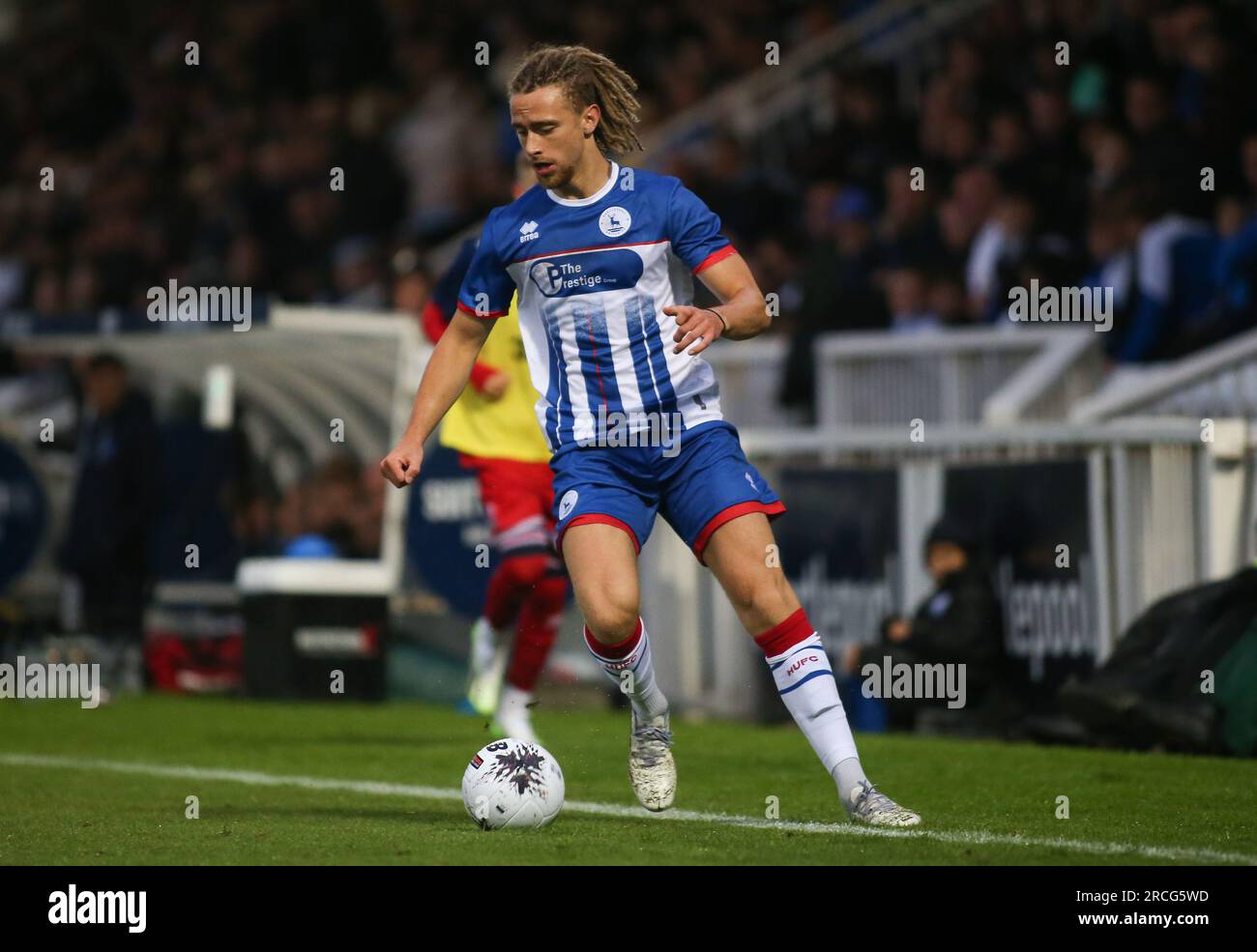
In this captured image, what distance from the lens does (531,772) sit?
626 centimetres

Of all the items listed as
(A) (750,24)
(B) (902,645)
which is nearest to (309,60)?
(A) (750,24)

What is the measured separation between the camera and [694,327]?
18.6ft

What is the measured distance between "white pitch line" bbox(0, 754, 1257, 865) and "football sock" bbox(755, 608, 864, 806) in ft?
0.57

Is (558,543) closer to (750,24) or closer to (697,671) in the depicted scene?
(697,671)

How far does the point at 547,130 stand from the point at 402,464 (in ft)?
3.37

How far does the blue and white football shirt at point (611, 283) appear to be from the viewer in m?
6.25

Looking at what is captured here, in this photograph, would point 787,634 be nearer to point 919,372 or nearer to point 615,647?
point 615,647

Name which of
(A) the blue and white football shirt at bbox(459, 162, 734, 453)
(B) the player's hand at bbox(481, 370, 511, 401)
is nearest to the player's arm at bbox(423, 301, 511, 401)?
(B) the player's hand at bbox(481, 370, 511, 401)

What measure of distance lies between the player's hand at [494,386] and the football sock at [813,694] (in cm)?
295

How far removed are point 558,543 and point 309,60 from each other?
15.3 meters

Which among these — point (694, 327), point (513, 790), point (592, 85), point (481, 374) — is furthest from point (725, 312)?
point (481, 374)

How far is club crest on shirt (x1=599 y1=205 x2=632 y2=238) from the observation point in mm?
6234

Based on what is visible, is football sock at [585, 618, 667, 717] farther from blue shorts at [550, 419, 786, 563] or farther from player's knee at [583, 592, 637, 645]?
blue shorts at [550, 419, 786, 563]

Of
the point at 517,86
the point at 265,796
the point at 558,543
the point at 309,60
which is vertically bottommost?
the point at 265,796
